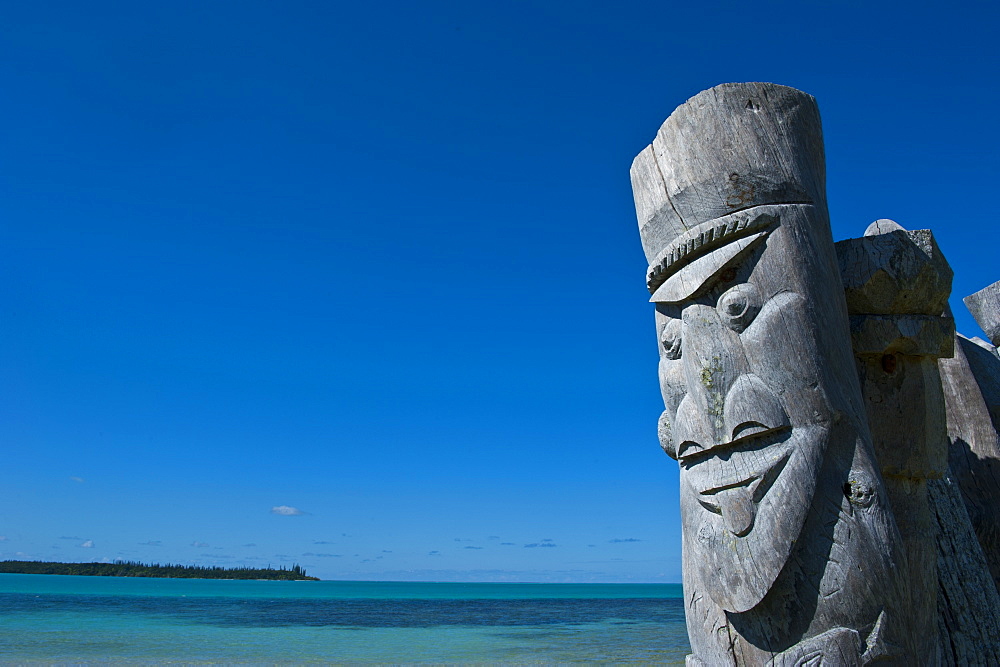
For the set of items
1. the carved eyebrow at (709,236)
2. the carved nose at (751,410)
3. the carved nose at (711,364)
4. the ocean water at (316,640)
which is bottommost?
the ocean water at (316,640)

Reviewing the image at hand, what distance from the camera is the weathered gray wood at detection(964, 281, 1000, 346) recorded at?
509 centimetres

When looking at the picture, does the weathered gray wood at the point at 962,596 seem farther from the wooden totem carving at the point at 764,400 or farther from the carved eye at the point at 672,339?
the carved eye at the point at 672,339

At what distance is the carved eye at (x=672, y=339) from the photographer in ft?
9.43

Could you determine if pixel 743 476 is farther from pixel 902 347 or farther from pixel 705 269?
pixel 902 347

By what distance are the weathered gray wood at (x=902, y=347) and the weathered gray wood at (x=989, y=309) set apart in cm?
282

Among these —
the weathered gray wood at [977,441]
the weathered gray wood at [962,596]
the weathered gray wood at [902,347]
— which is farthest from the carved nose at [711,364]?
the weathered gray wood at [977,441]

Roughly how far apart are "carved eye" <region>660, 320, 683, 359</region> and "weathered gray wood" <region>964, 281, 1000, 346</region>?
364 cm

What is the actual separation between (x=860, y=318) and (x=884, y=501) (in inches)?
31.1

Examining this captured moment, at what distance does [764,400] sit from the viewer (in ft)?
8.15

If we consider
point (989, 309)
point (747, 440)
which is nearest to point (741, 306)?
point (747, 440)

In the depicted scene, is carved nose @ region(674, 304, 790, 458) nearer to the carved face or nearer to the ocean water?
the carved face

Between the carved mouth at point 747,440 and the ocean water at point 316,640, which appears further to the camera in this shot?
the ocean water at point 316,640

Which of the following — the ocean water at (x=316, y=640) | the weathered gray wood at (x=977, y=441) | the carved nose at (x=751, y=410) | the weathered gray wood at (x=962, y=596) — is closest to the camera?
the carved nose at (x=751, y=410)

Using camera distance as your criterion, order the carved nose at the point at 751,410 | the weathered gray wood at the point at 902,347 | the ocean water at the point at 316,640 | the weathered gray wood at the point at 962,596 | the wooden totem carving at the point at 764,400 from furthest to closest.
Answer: the ocean water at the point at 316,640, the weathered gray wood at the point at 962,596, the weathered gray wood at the point at 902,347, the carved nose at the point at 751,410, the wooden totem carving at the point at 764,400
